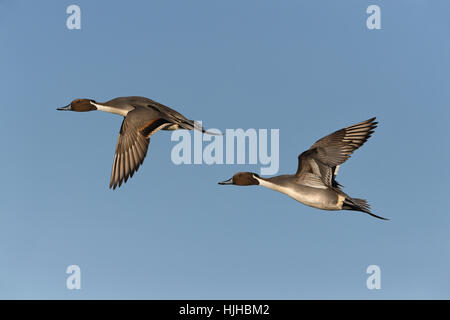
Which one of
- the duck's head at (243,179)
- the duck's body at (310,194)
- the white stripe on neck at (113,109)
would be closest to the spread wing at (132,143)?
the white stripe on neck at (113,109)

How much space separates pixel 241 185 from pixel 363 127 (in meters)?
1.55

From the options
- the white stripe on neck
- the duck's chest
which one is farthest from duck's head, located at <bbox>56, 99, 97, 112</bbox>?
the duck's chest

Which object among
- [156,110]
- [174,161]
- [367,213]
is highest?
[156,110]

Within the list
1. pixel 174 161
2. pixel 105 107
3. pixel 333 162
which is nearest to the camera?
pixel 174 161

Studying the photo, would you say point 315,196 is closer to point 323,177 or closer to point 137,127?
point 323,177

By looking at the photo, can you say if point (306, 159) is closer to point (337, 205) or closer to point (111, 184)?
point (337, 205)

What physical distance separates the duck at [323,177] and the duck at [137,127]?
95 centimetres

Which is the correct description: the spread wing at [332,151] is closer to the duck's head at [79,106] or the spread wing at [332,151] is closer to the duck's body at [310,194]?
the duck's body at [310,194]

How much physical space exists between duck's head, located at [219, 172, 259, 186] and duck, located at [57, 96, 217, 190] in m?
0.63

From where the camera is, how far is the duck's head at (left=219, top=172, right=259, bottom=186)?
781 cm

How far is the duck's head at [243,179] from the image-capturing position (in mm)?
7812

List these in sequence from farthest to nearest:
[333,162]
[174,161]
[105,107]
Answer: [105,107] < [333,162] < [174,161]

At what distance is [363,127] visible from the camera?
7848 millimetres

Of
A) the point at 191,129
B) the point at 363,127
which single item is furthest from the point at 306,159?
the point at 191,129
